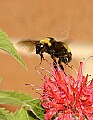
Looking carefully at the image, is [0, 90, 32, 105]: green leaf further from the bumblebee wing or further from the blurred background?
the blurred background

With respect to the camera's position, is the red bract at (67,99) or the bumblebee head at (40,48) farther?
the bumblebee head at (40,48)

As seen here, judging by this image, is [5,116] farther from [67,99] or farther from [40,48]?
[40,48]

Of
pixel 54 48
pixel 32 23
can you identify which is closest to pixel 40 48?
pixel 54 48

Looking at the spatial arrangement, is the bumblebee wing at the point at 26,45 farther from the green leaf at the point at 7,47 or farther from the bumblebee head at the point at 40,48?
the green leaf at the point at 7,47

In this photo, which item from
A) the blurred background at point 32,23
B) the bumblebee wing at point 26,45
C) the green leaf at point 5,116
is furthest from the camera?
the blurred background at point 32,23

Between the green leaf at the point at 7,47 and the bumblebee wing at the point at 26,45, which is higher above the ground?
the bumblebee wing at the point at 26,45

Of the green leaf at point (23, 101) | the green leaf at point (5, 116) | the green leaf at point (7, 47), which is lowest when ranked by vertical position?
the green leaf at point (5, 116)

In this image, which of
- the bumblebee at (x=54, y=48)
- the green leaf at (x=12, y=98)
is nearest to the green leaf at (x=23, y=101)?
the green leaf at (x=12, y=98)

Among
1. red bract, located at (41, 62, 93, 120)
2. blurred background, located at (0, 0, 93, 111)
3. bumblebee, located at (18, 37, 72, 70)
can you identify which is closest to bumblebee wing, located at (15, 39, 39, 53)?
bumblebee, located at (18, 37, 72, 70)

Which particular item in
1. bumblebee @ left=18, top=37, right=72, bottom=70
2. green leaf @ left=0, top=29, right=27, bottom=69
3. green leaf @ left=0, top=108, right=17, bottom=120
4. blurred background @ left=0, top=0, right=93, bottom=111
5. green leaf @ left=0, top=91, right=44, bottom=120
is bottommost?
green leaf @ left=0, top=108, right=17, bottom=120
